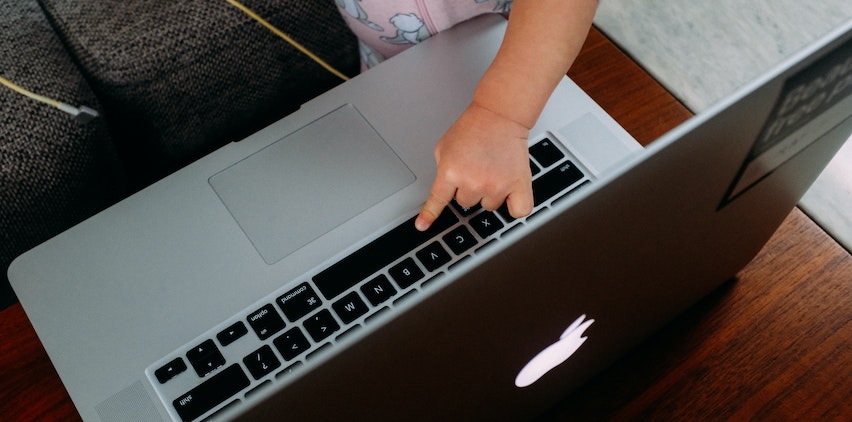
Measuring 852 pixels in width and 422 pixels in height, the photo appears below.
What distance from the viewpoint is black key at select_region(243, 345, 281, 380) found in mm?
404

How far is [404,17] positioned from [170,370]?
0.36 metres

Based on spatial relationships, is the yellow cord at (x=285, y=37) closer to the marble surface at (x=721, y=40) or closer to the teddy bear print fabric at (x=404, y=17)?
the teddy bear print fabric at (x=404, y=17)

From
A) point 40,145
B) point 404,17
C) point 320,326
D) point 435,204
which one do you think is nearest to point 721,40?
point 404,17

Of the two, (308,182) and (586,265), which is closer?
(586,265)

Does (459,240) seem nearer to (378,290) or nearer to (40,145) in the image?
(378,290)

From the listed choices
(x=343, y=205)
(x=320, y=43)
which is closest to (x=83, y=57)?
(x=320, y=43)

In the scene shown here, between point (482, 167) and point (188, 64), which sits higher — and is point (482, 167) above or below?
below

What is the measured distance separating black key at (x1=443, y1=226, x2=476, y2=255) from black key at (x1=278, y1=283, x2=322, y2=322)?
10cm

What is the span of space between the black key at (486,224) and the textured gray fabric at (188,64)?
361mm

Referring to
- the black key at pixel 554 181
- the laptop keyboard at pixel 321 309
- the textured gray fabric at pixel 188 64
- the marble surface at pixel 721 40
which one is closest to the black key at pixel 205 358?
the laptop keyboard at pixel 321 309

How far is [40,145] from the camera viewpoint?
23.3 inches

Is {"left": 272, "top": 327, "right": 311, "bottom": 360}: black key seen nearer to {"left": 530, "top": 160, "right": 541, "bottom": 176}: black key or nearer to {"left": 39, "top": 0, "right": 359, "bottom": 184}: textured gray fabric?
{"left": 530, "top": 160, "right": 541, "bottom": 176}: black key

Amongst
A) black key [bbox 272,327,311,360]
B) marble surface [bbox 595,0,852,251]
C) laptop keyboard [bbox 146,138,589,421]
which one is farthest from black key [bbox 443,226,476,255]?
marble surface [bbox 595,0,852,251]

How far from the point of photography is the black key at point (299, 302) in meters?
0.42
